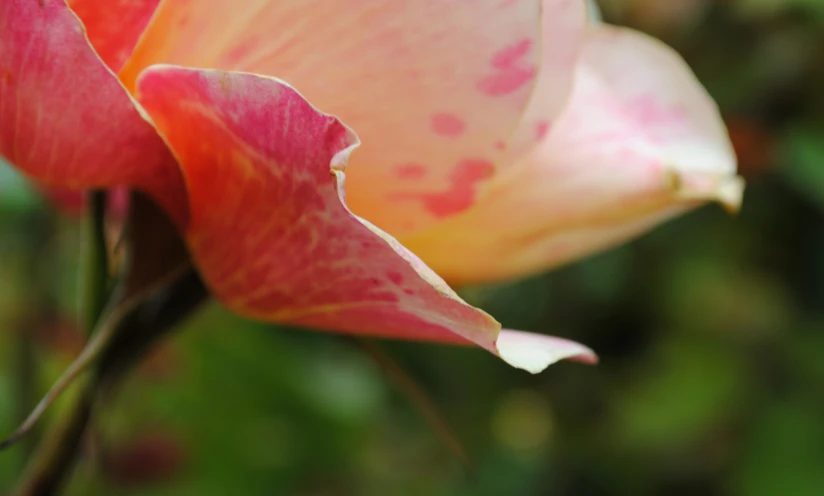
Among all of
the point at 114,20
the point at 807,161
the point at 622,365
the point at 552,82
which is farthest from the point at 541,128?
the point at 622,365

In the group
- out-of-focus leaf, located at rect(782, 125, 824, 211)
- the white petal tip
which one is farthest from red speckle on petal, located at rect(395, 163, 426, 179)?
out-of-focus leaf, located at rect(782, 125, 824, 211)

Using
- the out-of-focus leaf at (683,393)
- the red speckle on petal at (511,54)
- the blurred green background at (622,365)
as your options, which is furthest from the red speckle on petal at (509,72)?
the out-of-focus leaf at (683,393)

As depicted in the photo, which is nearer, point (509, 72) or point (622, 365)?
point (509, 72)

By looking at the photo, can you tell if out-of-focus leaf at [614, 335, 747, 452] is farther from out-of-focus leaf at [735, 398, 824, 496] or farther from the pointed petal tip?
the pointed petal tip

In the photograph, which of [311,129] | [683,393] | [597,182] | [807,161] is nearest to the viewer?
[311,129]

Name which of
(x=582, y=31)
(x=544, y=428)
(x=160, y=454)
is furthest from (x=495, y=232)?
(x=544, y=428)

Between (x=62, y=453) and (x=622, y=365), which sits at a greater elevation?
(x=62, y=453)

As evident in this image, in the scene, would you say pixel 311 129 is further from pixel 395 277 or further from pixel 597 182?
pixel 597 182
